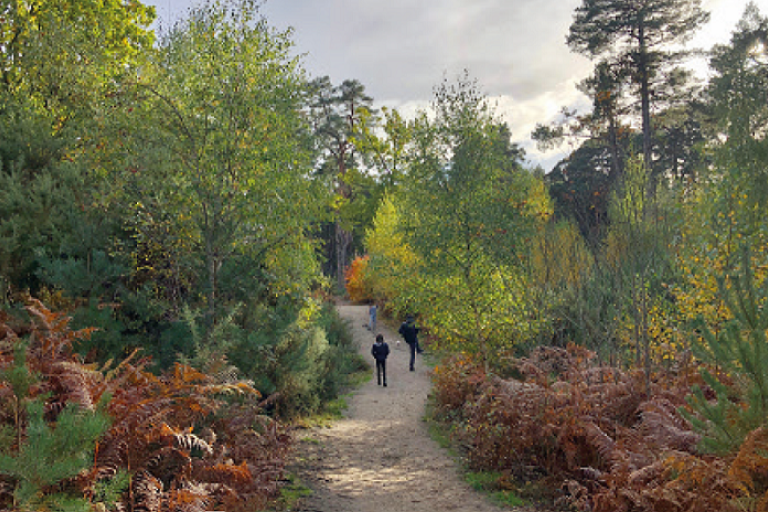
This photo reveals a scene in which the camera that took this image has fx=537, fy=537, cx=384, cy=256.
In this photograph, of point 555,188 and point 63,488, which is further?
point 555,188

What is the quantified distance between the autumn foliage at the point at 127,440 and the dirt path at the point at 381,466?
1.26m

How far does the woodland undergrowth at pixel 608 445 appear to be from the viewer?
4.20 m

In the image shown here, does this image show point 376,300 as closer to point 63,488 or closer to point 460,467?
point 460,467

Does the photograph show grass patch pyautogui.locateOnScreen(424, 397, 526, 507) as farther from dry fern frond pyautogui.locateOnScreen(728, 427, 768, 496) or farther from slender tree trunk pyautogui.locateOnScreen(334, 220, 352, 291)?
slender tree trunk pyautogui.locateOnScreen(334, 220, 352, 291)

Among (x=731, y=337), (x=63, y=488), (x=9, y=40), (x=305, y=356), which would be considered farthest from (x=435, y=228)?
(x=9, y=40)

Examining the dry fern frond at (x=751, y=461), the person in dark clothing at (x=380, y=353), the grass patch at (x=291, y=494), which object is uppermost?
the dry fern frond at (x=751, y=461)

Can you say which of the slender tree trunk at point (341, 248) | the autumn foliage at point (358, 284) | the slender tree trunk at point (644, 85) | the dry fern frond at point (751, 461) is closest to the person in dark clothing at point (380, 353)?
the dry fern frond at point (751, 461)

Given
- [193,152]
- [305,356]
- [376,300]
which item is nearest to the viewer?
[193,152]

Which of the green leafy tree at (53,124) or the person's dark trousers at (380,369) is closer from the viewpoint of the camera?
the green leafy tree at (53,124)

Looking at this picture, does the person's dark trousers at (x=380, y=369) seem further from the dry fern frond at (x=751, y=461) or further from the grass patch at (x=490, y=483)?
the dry fern frond at (x=751, y=461)

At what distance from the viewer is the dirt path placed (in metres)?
6.64

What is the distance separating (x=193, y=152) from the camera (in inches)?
303

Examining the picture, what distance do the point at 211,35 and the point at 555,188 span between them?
114ft

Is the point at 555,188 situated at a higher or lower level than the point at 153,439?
higher
